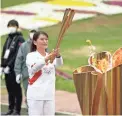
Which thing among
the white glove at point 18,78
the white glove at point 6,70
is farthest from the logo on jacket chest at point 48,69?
the white glove at point 6,70

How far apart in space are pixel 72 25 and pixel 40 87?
4.83m

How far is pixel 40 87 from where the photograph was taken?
19.9 ft

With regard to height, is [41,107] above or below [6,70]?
below

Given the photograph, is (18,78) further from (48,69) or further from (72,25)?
(72,25)

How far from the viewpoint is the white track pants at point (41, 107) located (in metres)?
6.10

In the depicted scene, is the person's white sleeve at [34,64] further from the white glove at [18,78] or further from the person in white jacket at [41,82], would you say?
the white glove at [18,78]

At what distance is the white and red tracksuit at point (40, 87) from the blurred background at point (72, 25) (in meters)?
3.43

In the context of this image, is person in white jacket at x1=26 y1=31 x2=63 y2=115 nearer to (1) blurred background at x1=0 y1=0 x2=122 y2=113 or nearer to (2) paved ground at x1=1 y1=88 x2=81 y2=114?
(2) paved ground at x1=1 y1=88 x2=81 y2=114

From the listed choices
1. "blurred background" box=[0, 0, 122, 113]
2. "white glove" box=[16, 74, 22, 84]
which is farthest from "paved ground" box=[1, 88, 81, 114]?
"white glove" box=[16, 74, 22, 84]

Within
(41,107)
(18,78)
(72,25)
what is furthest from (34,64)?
(72,25)

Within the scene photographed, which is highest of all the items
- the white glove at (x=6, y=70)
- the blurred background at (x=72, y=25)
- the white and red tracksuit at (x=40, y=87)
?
the blurred background at (x=72, y=25)

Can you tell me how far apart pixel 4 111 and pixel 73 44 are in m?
2.02

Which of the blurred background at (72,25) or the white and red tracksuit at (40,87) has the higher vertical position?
the blurred background at (72,25)

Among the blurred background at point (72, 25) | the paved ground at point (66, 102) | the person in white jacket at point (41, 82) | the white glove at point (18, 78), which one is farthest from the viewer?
the blurred background at point (72, 25)
